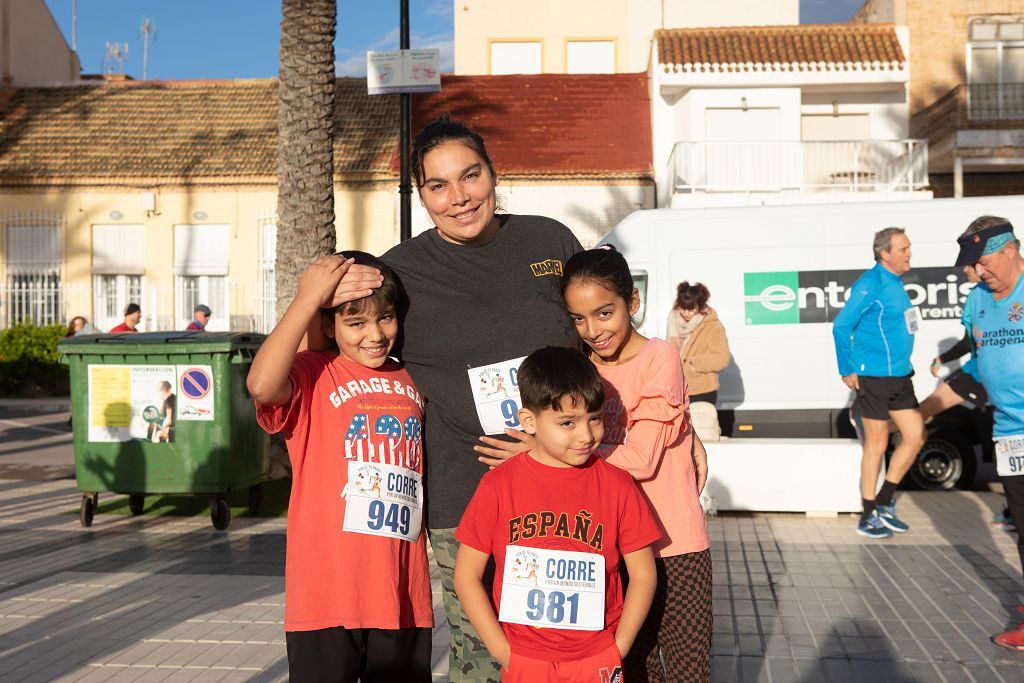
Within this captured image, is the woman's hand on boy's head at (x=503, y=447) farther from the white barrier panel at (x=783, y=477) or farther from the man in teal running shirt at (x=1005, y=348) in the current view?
the white barrier panel at (x=783, y=477)

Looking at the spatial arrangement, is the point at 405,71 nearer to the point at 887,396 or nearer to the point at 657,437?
the point at 887,396

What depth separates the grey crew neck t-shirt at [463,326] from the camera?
10.1 ft

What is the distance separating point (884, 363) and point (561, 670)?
6060 mm

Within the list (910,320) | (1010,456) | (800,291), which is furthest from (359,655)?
(800,291)

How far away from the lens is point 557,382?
2.78 meters

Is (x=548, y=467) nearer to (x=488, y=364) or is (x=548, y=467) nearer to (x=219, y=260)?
(x=488, y=364)

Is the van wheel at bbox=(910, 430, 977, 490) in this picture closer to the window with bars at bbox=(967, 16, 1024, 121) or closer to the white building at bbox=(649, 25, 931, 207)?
the white building at bbox=(649, 25, 931, 207)

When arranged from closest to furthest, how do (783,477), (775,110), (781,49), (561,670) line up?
(561,670)
(783,477)
(781,49)
(775,110)

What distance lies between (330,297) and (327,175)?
8.35m

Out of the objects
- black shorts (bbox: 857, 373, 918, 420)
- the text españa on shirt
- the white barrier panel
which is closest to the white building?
the white barrier panel

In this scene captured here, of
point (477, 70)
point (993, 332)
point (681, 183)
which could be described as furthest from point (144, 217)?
point (993, 332)

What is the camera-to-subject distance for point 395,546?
3090 mm

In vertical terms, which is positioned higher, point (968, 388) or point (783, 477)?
point (968, 388)

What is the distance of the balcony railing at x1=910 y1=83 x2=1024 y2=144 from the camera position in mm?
26234
